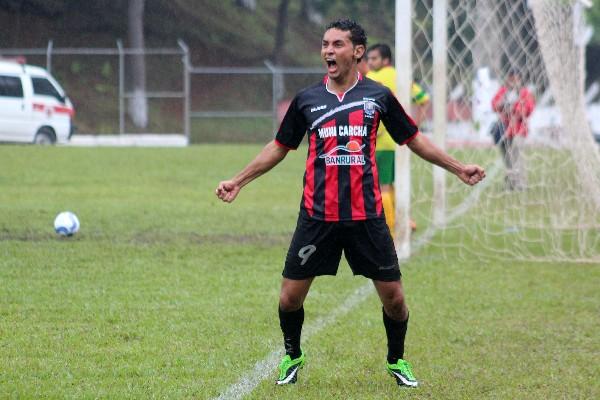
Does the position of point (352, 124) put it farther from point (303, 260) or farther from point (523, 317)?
point (523, 317)

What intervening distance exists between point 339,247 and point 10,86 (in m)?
20.4

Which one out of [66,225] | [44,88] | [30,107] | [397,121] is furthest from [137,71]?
[397,121]

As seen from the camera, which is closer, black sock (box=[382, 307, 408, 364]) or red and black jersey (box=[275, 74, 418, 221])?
red and black jersey (box=[275, 74, 418, 221])

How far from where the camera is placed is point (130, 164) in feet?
69.4

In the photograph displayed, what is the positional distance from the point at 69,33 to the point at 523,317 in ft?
83.0

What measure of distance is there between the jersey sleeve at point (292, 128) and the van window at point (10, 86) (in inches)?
791

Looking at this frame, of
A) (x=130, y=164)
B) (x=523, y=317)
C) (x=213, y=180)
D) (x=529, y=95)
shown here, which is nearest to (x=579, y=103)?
(x=529, y=95)

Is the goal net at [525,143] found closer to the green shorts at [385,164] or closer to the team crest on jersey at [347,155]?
the green shorts at [385,164]

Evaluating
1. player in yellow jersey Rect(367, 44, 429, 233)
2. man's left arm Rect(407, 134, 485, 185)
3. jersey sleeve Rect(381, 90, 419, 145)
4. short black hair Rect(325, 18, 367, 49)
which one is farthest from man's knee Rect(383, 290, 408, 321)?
player in yellow jersey Rect(367, 44, 429, 233)

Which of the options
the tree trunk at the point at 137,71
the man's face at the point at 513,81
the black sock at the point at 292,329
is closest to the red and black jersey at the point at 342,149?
the black sock at the point at 292,329

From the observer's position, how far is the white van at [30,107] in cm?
2444

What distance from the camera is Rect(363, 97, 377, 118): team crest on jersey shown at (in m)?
5.50

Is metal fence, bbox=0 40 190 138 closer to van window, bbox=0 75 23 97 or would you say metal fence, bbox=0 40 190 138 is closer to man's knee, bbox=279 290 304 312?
van window, bbox=0 75 23 97

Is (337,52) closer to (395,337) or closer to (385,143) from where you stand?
(395,337)
